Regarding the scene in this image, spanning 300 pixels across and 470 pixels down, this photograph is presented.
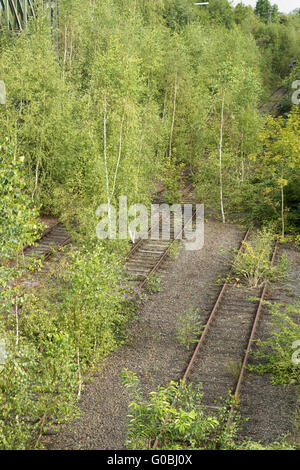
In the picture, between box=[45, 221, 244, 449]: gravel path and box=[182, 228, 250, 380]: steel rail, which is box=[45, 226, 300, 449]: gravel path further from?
box=[182, 228, 250, 380]: steel rail

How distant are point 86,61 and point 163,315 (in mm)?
20808

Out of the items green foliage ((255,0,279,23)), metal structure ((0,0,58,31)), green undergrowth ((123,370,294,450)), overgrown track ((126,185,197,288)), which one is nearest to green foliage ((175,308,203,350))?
overgrown track ((126,185,197,288))

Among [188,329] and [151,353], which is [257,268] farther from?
[151,353]

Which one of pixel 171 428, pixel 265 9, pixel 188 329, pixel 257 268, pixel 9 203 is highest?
pixel 265 9

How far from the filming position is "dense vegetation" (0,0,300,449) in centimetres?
976

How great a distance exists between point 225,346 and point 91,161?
821 cm

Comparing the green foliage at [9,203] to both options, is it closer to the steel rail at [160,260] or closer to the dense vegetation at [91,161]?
the dense vegetation at [91,161]

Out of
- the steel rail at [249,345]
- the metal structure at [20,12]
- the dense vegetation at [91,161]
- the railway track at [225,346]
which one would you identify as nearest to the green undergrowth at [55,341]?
the dense vegetation at [91,161]

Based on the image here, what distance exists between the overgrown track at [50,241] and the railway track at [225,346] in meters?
7.00

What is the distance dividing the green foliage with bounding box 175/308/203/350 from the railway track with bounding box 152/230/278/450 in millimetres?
215

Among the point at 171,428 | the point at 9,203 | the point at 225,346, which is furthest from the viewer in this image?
the point at 225,346

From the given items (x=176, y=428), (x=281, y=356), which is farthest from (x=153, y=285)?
(x=176, y=428)

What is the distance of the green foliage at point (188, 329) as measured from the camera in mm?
13664

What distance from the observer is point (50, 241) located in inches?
832
